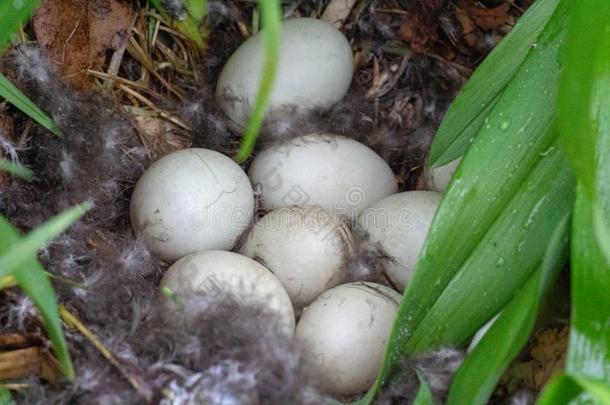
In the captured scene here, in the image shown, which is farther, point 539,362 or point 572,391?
point 539,362

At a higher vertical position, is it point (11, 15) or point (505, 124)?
point (11, 15)

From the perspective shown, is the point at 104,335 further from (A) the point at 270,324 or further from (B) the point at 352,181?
(B) the point at 352,181

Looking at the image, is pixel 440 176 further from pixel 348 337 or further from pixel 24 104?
pixel 24 104

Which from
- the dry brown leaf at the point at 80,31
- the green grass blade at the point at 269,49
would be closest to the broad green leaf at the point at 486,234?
the green grass blade at the point at 269,49

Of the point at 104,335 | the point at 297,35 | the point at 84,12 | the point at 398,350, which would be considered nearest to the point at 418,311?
the point at 398,350

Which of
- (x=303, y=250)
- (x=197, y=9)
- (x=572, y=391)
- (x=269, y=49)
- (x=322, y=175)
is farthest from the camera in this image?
(x=197, y=9)

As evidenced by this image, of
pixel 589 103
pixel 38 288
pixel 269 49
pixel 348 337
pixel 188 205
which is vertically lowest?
pixel 348 337

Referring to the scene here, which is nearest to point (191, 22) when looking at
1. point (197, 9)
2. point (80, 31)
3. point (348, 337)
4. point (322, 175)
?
point (197, 9)

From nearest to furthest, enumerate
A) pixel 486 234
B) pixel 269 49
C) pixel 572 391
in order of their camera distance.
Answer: pixel 269 49
pixel 572 391
pixel 486 234
